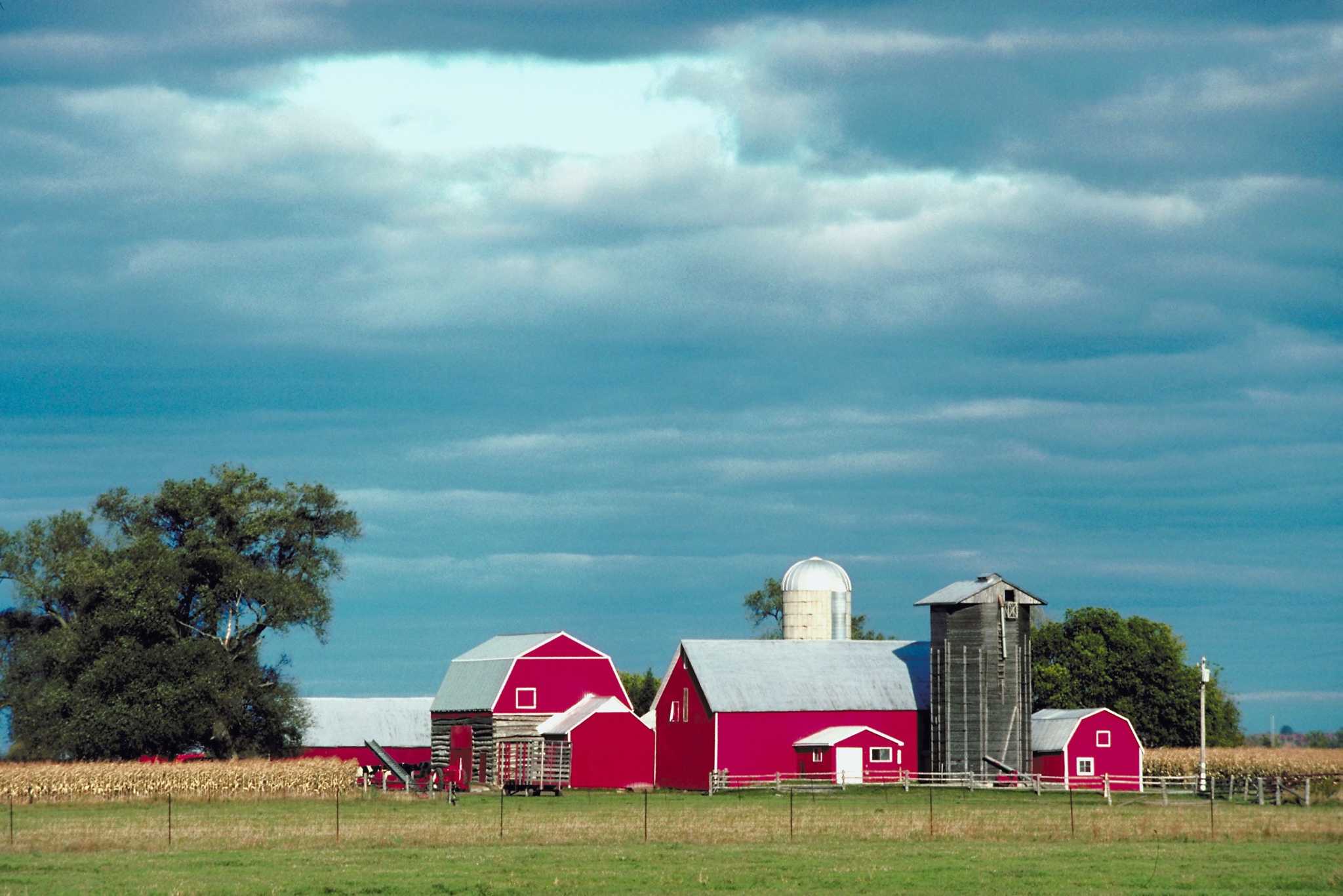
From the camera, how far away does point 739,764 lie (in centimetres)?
7000

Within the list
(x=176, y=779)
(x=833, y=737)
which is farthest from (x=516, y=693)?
(x=176, y=779)

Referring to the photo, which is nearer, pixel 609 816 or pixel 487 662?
pixel 609 816

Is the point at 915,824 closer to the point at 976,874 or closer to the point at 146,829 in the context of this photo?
the point at 976,874

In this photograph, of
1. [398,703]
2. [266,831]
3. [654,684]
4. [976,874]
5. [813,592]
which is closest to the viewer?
[976,874]

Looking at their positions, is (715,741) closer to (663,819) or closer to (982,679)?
(982,679)

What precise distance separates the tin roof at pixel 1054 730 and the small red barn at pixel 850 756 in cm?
573

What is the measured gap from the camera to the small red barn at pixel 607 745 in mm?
71125

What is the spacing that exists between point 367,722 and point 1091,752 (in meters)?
45.0

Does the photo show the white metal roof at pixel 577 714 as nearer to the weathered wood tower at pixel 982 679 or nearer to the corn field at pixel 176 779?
the corn field at pixel 176 779

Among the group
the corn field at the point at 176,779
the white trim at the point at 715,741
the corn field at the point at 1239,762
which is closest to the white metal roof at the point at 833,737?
the white trim at the point at 715,741

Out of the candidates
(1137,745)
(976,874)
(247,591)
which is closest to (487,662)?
(247,591)

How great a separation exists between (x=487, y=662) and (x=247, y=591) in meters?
11.8

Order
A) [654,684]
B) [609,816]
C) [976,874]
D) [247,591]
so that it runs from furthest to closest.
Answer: [654,684], [247,591], [609,816], [976,874]

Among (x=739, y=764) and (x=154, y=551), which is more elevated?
(x=154, y=551)
